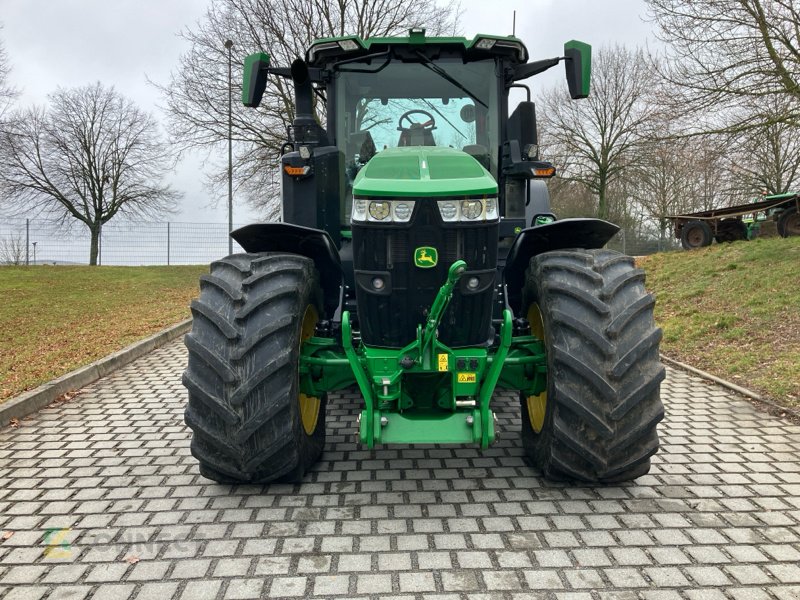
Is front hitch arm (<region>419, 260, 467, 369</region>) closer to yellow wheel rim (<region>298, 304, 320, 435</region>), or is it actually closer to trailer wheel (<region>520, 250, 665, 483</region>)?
trailer wheel (<region>520, 250, 665, 483</region>)

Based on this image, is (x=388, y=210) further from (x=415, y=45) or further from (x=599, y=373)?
(x=415, y=45)

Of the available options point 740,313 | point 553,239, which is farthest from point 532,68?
point 740,313

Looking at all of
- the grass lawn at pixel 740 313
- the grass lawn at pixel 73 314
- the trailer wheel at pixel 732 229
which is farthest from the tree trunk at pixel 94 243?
the trailer wheel at pixel 732 229

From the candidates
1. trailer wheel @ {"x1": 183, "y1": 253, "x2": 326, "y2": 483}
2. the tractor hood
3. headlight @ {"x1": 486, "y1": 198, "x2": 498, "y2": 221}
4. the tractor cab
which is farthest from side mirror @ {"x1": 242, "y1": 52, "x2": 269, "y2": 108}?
headlight @ {"x1": 486, "y1": 198, "x2": 498, "y2": 221}

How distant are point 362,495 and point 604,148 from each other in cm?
2720

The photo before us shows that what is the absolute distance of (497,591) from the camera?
2473 millimetres

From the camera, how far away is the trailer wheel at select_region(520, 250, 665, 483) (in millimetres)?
3045

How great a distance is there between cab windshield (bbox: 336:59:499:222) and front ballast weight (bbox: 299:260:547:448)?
145cm

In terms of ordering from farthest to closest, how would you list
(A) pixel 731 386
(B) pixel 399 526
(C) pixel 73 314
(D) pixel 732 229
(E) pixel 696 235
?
(E) pixel 696 235
(D) pixel 732 229
(C) pixel 73 314
(A) pixel 731 386
(B) pixel 399 526

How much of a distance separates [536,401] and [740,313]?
6619 mm

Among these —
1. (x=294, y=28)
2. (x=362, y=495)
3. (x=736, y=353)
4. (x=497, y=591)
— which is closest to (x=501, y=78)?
(x=362, y=495)

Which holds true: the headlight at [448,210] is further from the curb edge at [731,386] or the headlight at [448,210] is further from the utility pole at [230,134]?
the utility pole at [230,134]

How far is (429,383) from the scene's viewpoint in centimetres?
334

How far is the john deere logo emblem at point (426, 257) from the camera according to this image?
3.12 meters
